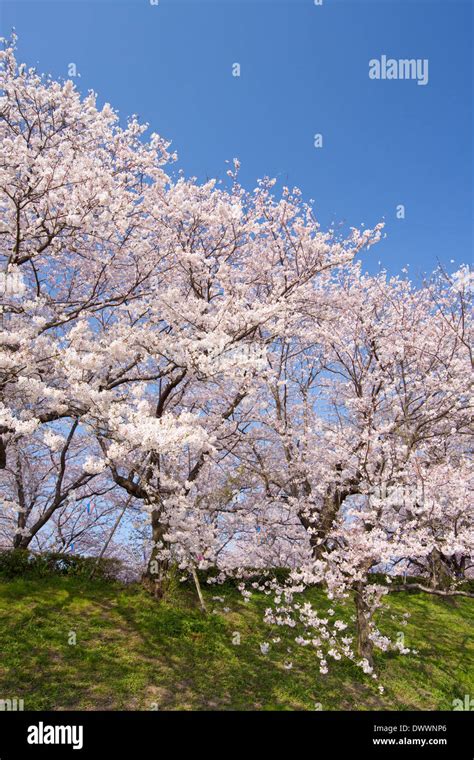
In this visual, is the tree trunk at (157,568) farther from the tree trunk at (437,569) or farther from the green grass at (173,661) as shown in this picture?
the tree trunk at (437,569)

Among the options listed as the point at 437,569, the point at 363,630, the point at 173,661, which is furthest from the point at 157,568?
the point at 437,569

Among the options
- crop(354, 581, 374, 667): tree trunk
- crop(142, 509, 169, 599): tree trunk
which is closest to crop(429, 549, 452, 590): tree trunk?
crop(354, 581, 374, 667): tree trunk

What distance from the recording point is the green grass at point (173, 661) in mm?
8062

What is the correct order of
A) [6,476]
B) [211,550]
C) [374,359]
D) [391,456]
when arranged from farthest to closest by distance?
[6,476] → [374,359] → [391,456] → [211,550]

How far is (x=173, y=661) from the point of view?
9234 millimetres

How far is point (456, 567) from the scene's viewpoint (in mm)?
18078

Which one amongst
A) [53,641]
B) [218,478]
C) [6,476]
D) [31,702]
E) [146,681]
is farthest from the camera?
[6,476]

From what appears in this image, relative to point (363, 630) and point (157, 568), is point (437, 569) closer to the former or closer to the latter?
point (363, 630)

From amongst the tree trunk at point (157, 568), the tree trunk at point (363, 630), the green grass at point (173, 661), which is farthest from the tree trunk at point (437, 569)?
the tree trunk at point (157, 568)

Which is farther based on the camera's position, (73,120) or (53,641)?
(73,120)

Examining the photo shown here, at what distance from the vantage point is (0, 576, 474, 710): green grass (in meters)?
8.06
